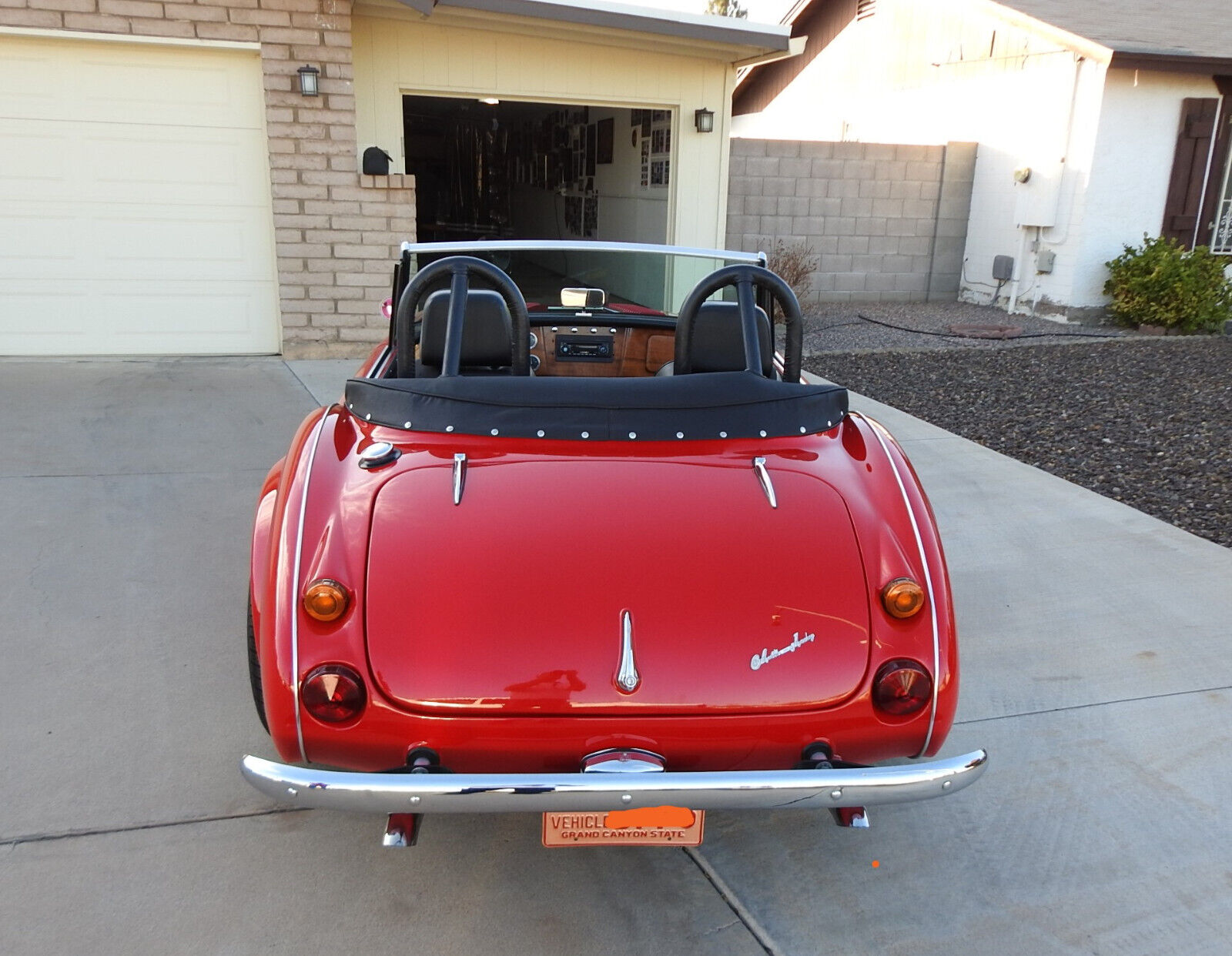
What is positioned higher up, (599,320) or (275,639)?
(599,320)

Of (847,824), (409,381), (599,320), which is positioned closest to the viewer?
(847,824)

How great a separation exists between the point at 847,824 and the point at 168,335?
755 centimetres

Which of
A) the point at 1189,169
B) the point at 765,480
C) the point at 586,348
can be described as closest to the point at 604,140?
the point at 1189,169

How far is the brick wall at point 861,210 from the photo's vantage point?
1206 cm

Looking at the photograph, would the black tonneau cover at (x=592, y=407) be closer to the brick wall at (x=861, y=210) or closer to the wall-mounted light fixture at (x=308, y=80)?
the wall-mounted light fixture at (x=308, y=80)

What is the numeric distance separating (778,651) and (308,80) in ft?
22.7

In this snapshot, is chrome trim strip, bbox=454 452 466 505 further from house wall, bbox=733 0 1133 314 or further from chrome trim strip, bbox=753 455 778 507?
house wall, bbox=733 0 1133 314

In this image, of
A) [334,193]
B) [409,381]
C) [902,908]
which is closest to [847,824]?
[902,908]

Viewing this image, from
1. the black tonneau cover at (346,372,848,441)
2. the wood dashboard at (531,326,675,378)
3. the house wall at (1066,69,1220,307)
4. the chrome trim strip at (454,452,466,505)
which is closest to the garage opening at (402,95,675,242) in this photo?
the house wall at (1066,69,1220,307)

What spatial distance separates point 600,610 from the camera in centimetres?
225

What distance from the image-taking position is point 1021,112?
11.9m

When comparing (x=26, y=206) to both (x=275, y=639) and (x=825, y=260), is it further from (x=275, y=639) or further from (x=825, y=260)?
(x=825, y=260)

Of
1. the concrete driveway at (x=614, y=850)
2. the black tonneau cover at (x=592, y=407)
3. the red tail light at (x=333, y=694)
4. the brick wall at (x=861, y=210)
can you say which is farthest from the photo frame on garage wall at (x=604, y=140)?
the red tail light at (x=333, y=694)

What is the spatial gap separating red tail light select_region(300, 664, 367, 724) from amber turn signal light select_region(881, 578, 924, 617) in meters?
1.20
